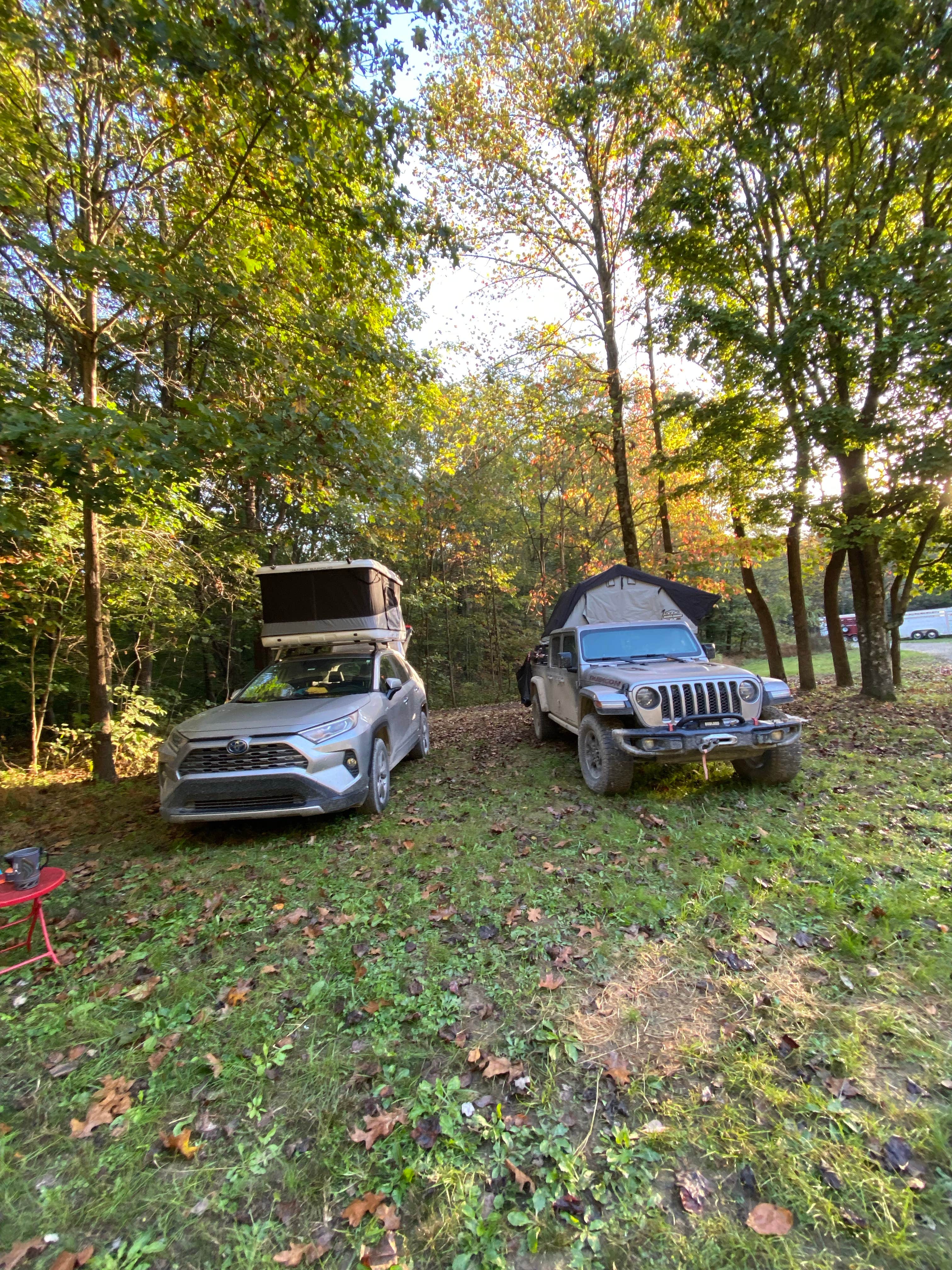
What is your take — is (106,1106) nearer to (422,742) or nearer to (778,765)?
(778,765)

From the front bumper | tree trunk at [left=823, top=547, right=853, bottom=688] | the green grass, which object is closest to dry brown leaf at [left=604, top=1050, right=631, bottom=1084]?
the front bumper

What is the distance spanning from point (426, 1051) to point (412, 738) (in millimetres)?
4696

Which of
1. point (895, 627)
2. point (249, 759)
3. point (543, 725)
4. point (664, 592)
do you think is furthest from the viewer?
point (895, 627)

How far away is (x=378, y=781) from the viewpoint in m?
5.10

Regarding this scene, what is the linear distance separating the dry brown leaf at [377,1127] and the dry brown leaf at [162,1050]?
3.30ft

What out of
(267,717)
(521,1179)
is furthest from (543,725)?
(521,1179)

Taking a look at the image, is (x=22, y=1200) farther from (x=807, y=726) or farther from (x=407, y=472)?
(x=807, y=726)

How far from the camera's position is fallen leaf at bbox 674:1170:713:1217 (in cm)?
159

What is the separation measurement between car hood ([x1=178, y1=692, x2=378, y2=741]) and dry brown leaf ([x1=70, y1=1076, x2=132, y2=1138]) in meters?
2.40

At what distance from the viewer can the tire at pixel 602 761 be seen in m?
4.98

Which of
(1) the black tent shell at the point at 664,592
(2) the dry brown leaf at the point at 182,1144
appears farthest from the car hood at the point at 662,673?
(2) the dry brown leaf at the point at 182,1144

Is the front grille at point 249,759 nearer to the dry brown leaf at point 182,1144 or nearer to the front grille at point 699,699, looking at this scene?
the dry brown leaf at point 182,1144

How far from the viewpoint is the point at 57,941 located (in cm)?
323

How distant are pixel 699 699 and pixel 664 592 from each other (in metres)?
4.00
